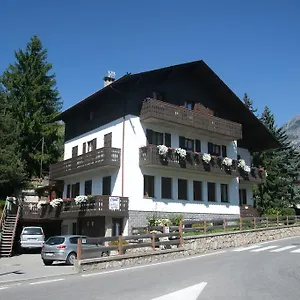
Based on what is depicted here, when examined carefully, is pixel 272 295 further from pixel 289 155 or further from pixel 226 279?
pixel 289 155

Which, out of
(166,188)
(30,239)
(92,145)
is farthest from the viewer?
(92,145)

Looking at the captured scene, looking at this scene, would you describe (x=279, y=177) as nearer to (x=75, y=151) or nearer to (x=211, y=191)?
(x=211, y=191)

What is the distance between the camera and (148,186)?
26859 mm

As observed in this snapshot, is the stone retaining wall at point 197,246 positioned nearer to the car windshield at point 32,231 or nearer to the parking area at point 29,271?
the parking area at point 29,271

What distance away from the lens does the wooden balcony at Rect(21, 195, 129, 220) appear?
24781 mm

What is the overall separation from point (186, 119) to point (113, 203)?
798 centimetres

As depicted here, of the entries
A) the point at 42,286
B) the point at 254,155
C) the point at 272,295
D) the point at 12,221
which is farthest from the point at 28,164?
the point at 272,295

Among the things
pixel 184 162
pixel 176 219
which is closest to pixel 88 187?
pixel 184 162

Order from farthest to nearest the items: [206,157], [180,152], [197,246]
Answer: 1. [206,157]
2. [180,152]
3. [197,246]

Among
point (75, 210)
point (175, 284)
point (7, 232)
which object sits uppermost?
point (75, 210)

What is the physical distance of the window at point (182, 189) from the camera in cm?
→ 2869

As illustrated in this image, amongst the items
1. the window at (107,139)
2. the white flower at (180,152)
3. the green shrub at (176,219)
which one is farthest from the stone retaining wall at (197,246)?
the window at (107,139)

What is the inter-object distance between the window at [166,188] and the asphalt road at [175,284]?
12231mm

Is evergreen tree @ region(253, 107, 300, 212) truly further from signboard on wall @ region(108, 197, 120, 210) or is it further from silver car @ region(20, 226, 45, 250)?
silver car @ region(20, 226, 45, 250)
